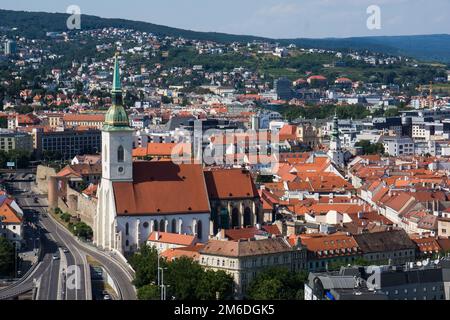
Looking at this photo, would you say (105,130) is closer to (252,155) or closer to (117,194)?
(117,194)

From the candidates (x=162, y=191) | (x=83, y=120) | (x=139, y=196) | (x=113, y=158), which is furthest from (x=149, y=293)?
(x=83, y=120)

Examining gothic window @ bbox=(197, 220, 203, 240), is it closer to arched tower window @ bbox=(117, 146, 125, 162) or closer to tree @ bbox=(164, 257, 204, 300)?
arched tower window @ bbox=(117, 146, 125, 162)

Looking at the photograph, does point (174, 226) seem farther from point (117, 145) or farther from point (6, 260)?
point (6, 260)

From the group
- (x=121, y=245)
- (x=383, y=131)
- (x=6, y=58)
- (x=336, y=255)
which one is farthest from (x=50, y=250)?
(x=6, y=58)

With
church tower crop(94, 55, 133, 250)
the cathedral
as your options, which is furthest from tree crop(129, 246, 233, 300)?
church tower crop(94, 55, 133, 250)

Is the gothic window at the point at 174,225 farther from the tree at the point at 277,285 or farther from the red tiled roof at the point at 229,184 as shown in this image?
the tree at the point at 277,285
